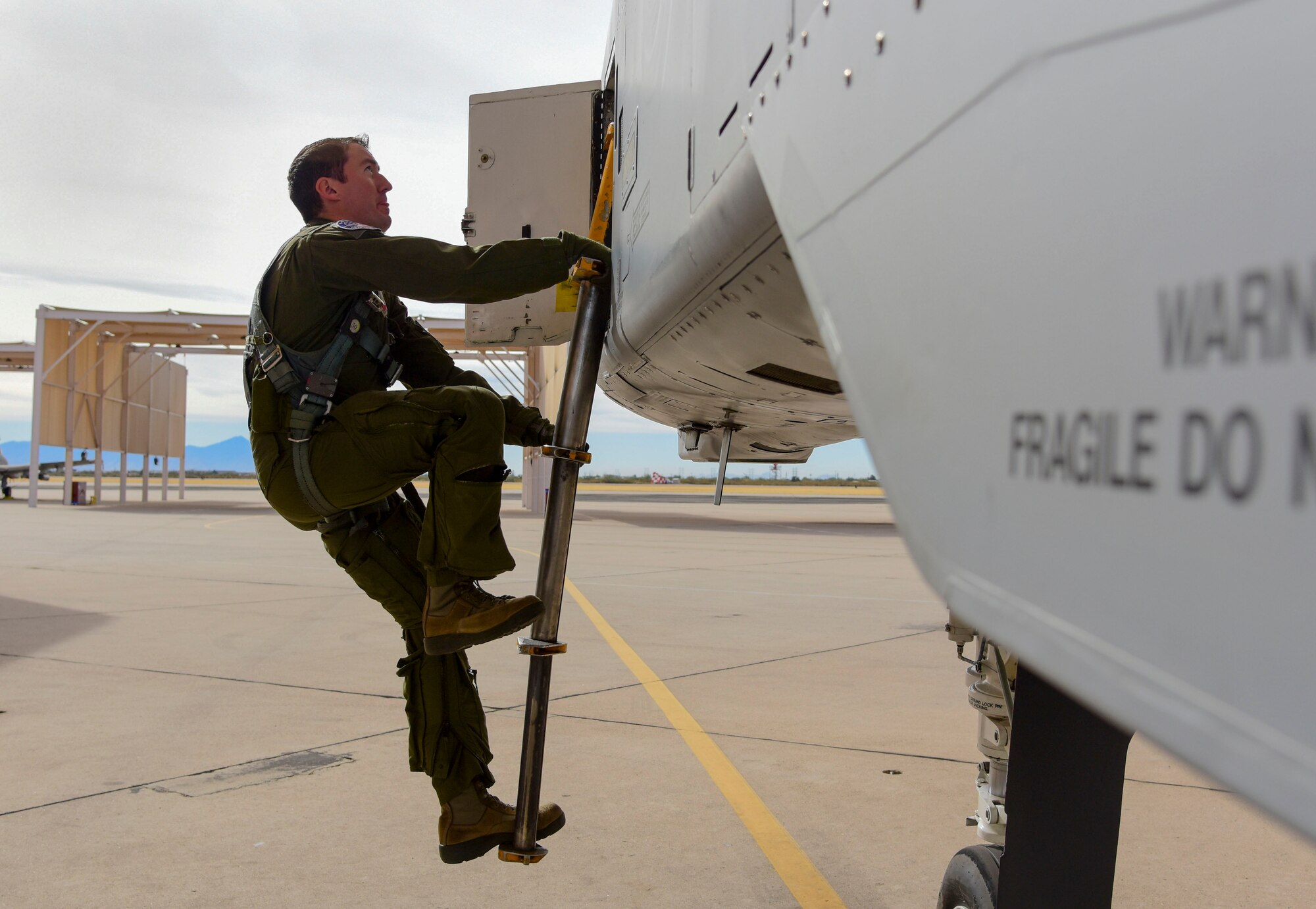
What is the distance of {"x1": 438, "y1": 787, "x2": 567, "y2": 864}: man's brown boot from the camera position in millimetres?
2676

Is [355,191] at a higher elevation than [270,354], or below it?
higher

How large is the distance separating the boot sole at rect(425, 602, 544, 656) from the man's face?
1.22 meters

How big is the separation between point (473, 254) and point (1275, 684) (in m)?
2.21

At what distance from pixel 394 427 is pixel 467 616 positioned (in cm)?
52

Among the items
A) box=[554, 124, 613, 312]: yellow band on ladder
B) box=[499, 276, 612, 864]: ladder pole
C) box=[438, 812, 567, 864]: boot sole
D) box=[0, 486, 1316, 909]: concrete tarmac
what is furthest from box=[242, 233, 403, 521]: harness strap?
box=[0, 486, 1316, 909]: concrete tarmac

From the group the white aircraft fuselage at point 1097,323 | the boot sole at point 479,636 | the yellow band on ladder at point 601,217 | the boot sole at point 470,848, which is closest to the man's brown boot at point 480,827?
the boot sole at point 470,848

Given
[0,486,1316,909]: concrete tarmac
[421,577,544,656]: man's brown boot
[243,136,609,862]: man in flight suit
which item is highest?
[243,136,609,862]: man in flight suit

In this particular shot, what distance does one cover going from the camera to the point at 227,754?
433 centimetres

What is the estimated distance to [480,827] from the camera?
2711 millimetres

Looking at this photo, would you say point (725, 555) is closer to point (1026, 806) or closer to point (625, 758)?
point (625, 758)

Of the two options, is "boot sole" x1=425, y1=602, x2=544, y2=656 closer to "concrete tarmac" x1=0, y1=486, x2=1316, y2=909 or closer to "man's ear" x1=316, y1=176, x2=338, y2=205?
"concrete tarmac" x1=0, y1=486, x2=1316, y2=909

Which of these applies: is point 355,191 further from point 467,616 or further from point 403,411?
point 467,616

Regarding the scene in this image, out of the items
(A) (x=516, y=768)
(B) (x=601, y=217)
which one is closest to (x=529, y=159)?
(B) (x=601, y=217)

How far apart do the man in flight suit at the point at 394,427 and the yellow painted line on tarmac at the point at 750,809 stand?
0.88m
